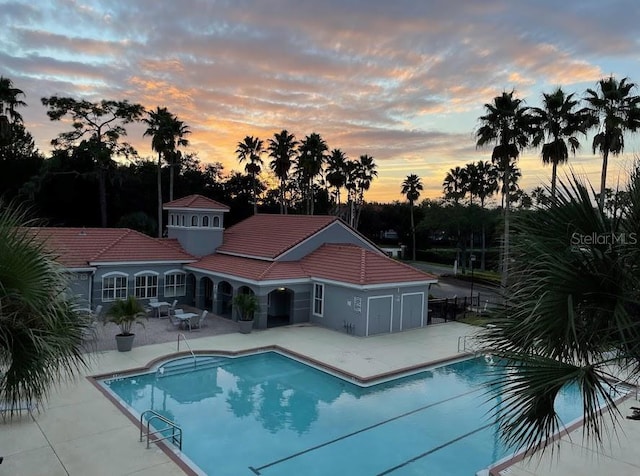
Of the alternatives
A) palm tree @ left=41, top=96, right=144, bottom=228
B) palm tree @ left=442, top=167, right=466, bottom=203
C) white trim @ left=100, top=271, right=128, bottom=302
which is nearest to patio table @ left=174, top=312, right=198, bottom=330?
white trim @ left=100, top=271, right=128, bottom=302

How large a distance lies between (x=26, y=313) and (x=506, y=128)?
28.7m

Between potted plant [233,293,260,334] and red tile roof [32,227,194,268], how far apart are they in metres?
6.72

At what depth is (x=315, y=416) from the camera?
13.3 meters

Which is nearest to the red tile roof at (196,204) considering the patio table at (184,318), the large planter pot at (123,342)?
the patio table at (184,318)

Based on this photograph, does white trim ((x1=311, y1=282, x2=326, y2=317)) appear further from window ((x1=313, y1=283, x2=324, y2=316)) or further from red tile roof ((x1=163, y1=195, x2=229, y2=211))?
red tile roof ((x1=163, y1=195, x2=229, y2=211))

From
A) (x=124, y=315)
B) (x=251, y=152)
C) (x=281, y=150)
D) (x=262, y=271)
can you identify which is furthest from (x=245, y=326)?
(x=251, y=152)

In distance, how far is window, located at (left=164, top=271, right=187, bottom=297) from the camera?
26391mm

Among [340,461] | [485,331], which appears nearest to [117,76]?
[340,461]

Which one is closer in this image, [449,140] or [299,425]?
[299,425]

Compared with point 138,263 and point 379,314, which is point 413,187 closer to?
point 379,314

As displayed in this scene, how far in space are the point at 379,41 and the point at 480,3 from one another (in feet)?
14.9

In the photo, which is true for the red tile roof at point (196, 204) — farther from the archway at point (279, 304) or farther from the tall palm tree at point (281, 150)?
the tall palm tree at point (281, 150)

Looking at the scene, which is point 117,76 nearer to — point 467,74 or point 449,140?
point 467,74

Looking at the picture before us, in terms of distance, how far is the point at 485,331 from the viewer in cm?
614
